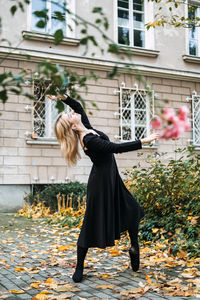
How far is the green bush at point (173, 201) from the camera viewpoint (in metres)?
5.18

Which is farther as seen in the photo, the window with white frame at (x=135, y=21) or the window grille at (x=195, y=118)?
the window grille at (x=195, y=118)

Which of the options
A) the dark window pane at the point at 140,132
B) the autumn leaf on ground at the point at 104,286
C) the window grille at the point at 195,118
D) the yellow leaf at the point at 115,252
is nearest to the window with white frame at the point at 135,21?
the window grille at the point at 195,118

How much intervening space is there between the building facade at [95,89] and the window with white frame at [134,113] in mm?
31

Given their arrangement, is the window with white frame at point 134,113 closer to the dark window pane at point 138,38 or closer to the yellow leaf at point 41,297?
the dark window pane at point 138,38

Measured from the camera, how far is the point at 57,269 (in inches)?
176

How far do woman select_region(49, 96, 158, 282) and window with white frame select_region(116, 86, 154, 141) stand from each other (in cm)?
789

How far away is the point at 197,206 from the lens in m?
5.30

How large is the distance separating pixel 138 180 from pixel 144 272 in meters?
2.16

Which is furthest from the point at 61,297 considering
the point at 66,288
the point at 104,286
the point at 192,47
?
the point at 192,47

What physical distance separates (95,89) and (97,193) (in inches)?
319

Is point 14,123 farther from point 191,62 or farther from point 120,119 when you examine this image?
point 191,62

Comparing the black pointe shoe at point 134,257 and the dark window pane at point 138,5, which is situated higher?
the dark window pane at point 138,5

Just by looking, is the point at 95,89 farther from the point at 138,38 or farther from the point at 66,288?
the point at 66,288

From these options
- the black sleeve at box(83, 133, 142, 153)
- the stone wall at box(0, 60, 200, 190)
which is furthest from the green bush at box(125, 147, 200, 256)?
the stone wall at box(0, 60, 200, 190)
